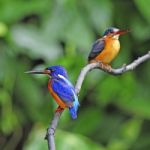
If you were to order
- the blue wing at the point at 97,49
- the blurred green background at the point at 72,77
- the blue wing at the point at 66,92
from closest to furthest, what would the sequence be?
the blue wing at the point at 66,92, the blue wing at the point at 97,49, the blurred green background at the point at 72,77

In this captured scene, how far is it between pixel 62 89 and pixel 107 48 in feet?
0.39

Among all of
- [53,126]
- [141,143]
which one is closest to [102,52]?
[53,126]

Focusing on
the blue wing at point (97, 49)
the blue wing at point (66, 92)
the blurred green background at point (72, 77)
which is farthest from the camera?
the blurred green background at point (72, 77)

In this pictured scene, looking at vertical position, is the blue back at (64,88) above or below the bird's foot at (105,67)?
below

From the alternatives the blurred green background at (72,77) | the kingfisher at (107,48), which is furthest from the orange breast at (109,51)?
the blurred green background at (72,77)

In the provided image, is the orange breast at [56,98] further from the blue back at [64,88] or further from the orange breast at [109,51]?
the orange breast at [109,51]

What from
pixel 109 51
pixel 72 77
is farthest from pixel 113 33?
pixel 72 77

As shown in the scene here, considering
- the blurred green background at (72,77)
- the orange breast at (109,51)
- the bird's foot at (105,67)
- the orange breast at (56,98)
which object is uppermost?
the blurred green background at (72,77)

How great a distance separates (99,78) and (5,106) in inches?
14.7

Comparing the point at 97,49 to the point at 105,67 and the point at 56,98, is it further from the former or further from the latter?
the point at 56,98

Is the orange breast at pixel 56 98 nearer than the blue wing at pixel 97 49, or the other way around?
the orange breast at pixel 56 98

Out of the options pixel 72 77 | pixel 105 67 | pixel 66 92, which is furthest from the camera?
pixel 72 77

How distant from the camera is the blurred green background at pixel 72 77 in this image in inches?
77.8

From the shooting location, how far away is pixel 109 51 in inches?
27.6
